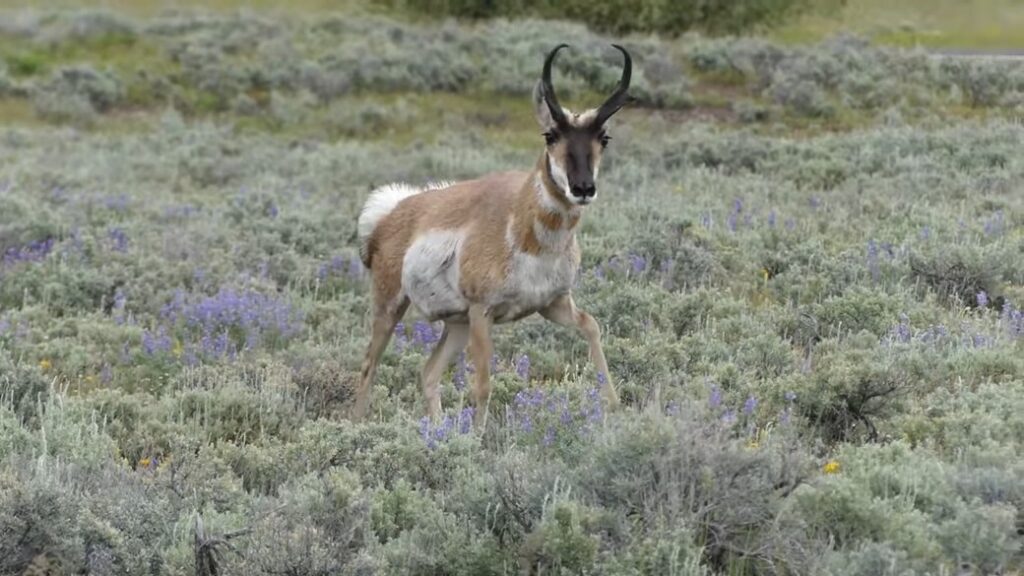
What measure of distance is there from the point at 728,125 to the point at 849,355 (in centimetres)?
1475

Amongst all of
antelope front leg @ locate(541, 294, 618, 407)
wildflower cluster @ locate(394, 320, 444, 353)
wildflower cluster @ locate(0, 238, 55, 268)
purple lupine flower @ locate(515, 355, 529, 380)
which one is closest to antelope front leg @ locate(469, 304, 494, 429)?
antelope front leg @ locate(541, 294, 618, 407)

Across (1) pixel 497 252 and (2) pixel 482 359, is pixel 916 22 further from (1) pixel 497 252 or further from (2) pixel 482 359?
(2) pixel 482 359

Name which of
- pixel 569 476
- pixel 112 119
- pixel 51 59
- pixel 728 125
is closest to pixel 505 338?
pixel 569 476

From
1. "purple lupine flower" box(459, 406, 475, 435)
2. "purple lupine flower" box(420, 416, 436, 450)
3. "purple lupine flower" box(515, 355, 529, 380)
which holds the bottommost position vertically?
"purple lupine flower" box(515, 355, 529, 380)

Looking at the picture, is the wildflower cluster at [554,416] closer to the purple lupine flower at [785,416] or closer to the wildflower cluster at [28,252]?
the purple lupine flower at [785,416]

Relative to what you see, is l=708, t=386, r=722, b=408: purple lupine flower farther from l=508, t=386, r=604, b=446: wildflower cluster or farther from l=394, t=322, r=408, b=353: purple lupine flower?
l=394, t=322, r=408, b=353: purple lupine flower

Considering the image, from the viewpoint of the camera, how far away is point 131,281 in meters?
10.9

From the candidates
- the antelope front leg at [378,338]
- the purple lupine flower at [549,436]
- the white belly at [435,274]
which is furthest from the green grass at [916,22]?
the purple lupine flower at [549,436]

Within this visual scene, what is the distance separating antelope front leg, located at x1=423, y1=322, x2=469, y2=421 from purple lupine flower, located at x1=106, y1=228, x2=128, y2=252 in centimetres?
527

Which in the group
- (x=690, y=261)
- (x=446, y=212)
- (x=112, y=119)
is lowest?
(x=112, y=119)

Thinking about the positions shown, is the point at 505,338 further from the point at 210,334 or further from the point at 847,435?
the point at 847,435

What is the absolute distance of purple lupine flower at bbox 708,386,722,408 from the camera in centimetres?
646

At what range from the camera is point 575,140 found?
6.86 m

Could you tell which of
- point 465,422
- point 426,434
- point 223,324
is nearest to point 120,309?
point 223,324
